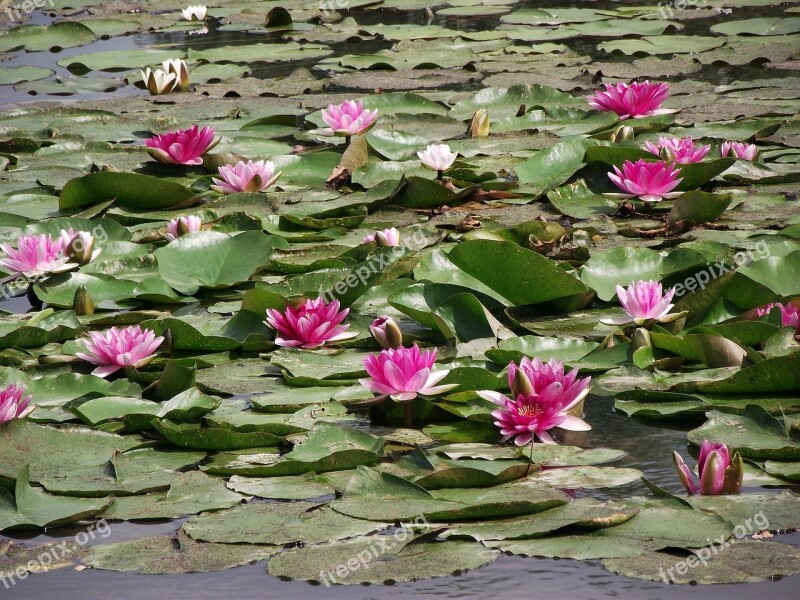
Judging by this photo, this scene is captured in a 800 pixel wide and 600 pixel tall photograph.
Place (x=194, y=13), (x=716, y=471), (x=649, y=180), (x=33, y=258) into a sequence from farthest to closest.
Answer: (x=194, y=13) → (x=649, y=180) → (x=33, y=258) → (x=716, y=471)

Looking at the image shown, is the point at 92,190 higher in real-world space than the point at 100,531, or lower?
higher

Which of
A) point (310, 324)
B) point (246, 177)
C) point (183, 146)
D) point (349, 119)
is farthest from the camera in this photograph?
point (349, 119)

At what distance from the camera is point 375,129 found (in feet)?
17.6

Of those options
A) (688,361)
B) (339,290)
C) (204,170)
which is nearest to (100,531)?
(339,290)

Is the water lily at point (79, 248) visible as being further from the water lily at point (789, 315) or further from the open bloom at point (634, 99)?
the open bloom at point (634, 99)

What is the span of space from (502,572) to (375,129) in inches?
141

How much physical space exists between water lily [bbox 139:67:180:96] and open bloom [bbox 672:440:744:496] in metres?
5.16

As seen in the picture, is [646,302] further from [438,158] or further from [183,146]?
[183,146]

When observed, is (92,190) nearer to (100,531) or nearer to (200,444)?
(200,444)

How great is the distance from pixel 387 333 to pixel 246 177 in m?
1.89

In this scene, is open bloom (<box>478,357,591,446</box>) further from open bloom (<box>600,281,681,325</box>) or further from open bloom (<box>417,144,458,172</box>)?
open bloom (<box>417,144,458,172</box>)

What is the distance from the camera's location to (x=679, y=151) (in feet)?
14.8

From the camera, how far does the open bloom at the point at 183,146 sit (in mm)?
4977

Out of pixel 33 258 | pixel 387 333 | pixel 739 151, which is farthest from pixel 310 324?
pixel 739 151
